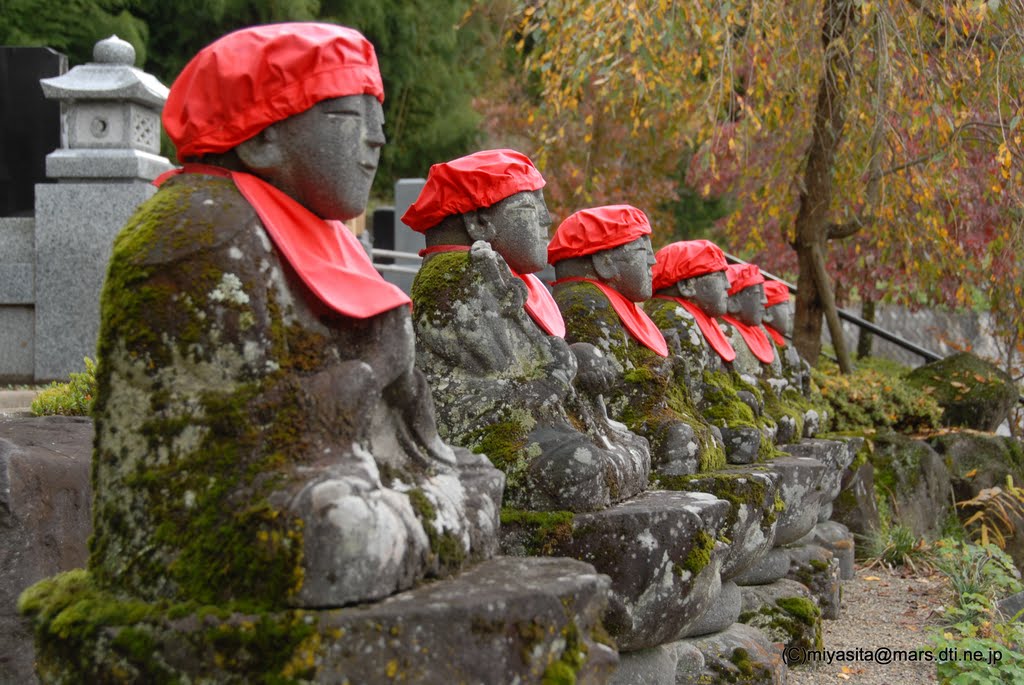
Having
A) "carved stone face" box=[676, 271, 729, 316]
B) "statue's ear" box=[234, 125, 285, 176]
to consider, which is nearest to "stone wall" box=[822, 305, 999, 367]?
"carved stone face" box=[676, 271, 729, 316]

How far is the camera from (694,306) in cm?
612

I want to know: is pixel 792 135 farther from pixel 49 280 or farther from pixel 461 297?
pixel 461 297

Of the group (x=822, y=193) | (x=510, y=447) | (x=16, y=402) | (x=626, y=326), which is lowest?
(x=510, y=447)

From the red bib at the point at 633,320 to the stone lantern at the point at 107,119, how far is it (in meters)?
3.63

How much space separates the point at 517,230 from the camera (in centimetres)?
401

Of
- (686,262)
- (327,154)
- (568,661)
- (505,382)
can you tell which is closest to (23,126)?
(686,262)

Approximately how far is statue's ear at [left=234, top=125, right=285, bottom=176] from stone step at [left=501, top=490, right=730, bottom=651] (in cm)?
148

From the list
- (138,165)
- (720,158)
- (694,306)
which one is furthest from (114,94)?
(720,158)

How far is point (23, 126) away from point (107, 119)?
1733mm

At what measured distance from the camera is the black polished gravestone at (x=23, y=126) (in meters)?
8.72

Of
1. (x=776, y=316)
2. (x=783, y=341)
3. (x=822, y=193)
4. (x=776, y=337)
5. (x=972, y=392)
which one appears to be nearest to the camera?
(x=776, y=337)

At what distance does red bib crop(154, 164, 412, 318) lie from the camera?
2.59 metres

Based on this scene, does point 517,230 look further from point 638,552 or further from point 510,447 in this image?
point 638,552

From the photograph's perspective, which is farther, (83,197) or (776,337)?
(776,337)
